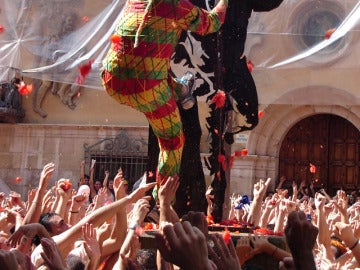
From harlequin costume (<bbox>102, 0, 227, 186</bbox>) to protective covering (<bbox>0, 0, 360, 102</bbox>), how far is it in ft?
5.03

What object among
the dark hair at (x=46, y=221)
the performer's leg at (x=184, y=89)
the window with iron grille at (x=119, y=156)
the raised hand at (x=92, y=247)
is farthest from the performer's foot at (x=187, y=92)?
the window with iron grille at (x=119, y=156)

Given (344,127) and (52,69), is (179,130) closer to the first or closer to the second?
(52,69)

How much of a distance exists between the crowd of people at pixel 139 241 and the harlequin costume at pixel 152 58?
0.61 meters

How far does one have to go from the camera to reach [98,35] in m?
10.1

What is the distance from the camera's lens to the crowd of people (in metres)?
2.29

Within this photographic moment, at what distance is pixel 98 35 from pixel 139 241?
6.13 meters

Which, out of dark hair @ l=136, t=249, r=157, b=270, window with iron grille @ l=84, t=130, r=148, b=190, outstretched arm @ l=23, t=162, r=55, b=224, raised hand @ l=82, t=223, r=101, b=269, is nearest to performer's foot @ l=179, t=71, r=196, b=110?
outstretched arm @ l=23, t=162, r=55, b=224

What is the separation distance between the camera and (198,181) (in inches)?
246

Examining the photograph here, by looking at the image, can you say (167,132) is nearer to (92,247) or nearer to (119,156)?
(92,247)

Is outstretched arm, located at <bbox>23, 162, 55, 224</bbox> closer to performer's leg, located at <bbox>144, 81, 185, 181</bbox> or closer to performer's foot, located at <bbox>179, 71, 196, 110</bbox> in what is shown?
performer's leg, located at <bbox>144, 81, 185, 181</bbox>

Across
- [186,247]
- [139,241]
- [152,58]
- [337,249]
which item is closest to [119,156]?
[152,58]

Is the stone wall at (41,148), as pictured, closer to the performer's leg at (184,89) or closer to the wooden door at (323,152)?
the wooden door at (323,152)

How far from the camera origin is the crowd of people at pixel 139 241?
2295 mm

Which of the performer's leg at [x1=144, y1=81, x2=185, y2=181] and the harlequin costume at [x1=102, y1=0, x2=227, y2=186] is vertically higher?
the harlequin costume at [x1=102, y1=0, x2=227, y2=186]
